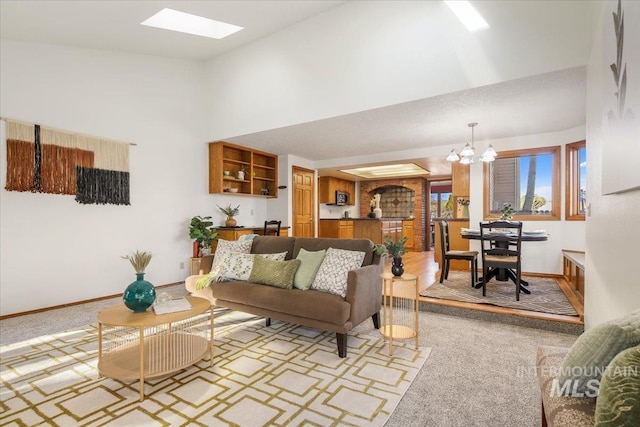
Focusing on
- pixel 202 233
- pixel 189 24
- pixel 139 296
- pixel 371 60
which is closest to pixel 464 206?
pixel 371 60

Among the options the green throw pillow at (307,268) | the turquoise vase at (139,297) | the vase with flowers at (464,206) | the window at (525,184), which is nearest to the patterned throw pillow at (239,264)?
the green throw pillow at (307,268)

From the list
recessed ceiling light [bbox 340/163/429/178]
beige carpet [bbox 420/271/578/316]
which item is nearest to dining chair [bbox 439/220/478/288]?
beige carpet [bbox 420/271/578/316]

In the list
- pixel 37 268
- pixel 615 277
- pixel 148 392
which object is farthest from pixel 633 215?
pixel 37 268

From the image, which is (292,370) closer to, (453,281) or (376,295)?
(376,295)

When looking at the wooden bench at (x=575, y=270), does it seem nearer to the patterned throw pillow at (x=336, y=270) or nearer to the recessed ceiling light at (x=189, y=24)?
the patterned throw pillow at (x=336, y=270)

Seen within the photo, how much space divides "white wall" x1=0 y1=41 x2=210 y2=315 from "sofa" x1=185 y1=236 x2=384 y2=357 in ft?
5.96

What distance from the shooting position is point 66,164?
395 centimetres

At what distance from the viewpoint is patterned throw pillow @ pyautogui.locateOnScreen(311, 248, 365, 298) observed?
2.68 m

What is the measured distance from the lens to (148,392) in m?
1.98

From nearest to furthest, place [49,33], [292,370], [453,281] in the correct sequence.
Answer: [292,370], [49,33], [453,281]

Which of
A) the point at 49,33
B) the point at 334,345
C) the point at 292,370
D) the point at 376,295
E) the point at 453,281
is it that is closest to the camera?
the point at 292,370

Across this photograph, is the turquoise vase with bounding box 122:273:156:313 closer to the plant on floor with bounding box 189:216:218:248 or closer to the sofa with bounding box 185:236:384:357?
the sofa with bounding box 185:236:384:357

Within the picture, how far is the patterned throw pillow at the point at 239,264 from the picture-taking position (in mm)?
3219

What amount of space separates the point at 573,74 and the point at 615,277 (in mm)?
2343
